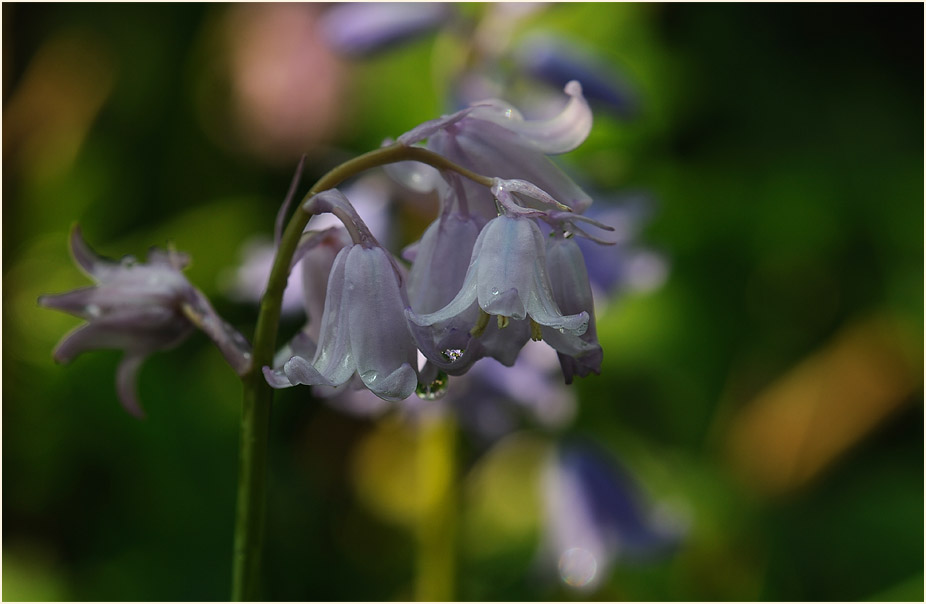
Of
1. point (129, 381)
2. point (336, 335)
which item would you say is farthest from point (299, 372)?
point (129, 381)

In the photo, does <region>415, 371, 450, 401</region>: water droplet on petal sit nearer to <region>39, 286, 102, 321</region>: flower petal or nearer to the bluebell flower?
<region>39, 286, 102, 321</region>: flower petal

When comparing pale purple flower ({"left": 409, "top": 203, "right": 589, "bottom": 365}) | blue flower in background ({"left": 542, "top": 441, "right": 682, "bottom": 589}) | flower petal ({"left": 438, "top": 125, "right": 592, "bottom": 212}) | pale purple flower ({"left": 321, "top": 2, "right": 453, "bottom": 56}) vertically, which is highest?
pale purple flower ({"left": 321, "top": 2, "right": 453, "bottom": 56})

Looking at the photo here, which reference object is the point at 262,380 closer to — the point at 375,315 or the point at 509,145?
the point at 375,315

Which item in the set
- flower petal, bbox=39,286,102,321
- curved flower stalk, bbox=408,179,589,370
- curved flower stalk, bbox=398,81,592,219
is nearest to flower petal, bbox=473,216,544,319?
curved flower stalk, bbox=408,179,589,370

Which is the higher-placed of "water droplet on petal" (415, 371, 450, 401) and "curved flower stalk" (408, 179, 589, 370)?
"curved flower stalk" (408, 179, 589, 370)

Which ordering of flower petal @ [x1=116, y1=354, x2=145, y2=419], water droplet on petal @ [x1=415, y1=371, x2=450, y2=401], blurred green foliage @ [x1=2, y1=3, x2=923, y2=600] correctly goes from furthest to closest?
1. blurred green foliage @ [x1=2, y1=3, x2=923, y2=600]
2. flower petal @ [x1=116, y1=354, x2=145, y2=419]
3. water droplet on petal @ [x1=415, y1=371, x2=450, y2=401]

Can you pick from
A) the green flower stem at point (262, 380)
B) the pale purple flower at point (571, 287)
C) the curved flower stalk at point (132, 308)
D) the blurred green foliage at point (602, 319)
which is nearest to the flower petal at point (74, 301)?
the curved flower stalk at point (132, 308)

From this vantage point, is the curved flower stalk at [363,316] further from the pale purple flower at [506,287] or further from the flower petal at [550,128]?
the flower petal at [550,128]
